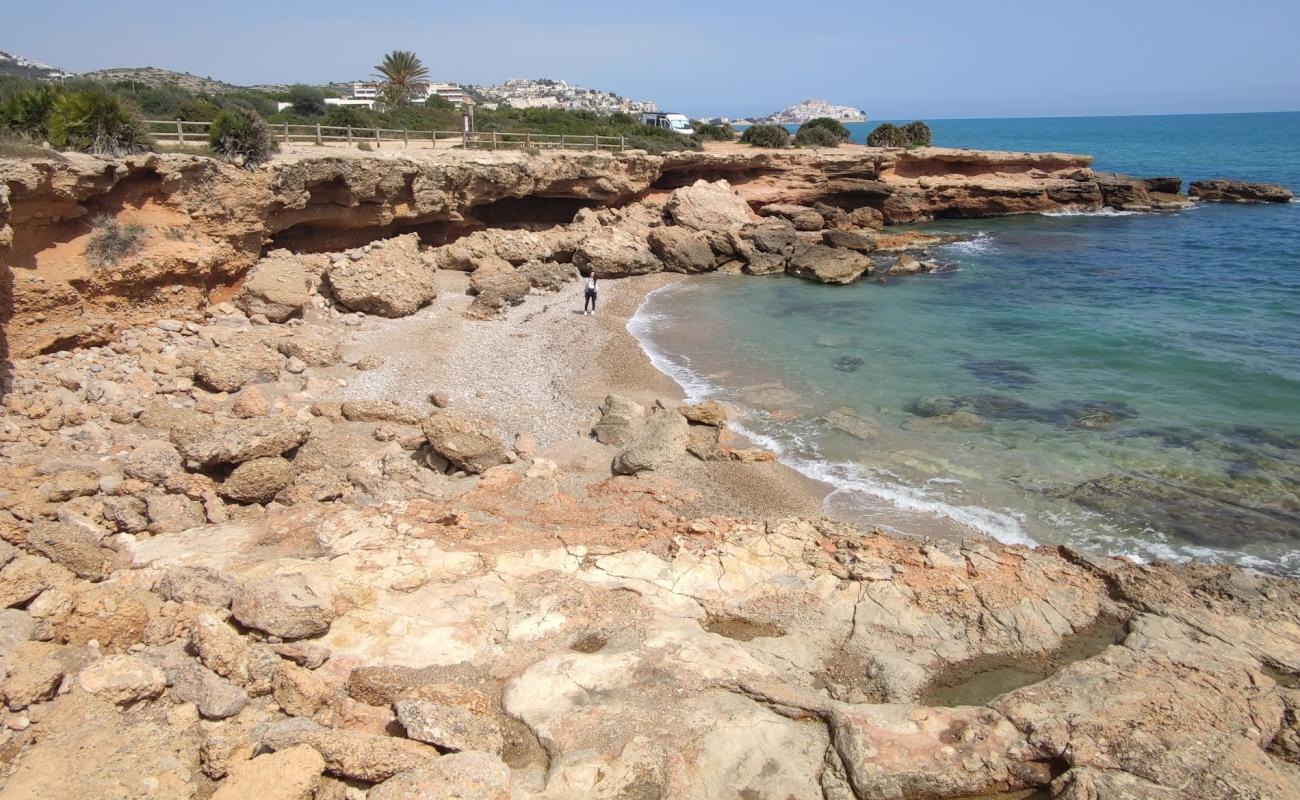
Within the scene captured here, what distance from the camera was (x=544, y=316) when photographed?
24.7 m

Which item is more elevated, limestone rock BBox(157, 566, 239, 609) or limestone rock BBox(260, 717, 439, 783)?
limestone rock BBox(157, 566, 239, 609)

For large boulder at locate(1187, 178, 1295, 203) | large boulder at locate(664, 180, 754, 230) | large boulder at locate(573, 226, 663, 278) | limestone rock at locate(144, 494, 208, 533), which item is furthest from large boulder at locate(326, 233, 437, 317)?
large boulder at locate(1187, 178, 1295, 203)

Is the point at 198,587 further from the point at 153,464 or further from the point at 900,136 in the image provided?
the point at 900,136

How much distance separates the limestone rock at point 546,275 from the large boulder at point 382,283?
4133 mm

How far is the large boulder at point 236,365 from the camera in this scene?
1622 centimetres

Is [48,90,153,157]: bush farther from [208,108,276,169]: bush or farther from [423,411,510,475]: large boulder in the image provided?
[423,411,510,475]: large boulder

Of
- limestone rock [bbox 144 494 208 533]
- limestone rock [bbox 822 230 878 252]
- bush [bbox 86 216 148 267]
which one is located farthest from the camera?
limestone rock [bbox 822 230 878 252]

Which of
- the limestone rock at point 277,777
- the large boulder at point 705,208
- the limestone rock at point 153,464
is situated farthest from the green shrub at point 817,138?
the limestone rock at point 277,777

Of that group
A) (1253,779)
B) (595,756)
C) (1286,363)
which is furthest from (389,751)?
(1286,363)

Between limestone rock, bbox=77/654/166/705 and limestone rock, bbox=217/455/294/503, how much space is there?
4845 mm

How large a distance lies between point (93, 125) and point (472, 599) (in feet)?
56.4

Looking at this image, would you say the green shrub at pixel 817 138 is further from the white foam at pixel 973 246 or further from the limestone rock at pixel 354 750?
the limestone rock at pixel 354 750

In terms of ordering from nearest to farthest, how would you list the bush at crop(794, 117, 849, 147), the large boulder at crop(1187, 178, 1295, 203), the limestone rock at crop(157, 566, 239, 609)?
the limestone rock at crop(157, 566, 239, 609) < the large boulder at crop(1187, 178, 1295, 203) < the bush at crop(794, 117, 849, 147)

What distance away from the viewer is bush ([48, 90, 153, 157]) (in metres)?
18.4
